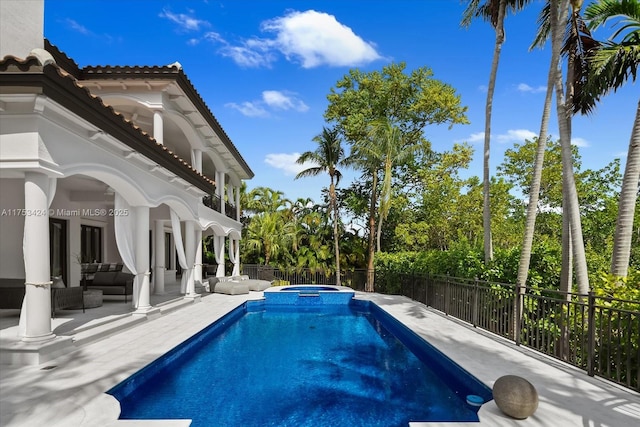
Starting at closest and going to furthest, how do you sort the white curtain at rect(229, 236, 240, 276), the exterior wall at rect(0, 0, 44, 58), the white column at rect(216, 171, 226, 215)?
the exterior wall at rect(0, 0, 44, 58)
the white column at rect(216, 171, 226, 215)
the white curtain at rect(229, 236, 240, 276)

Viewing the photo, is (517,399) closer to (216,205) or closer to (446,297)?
(446,297)

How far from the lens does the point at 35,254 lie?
18.3 ft

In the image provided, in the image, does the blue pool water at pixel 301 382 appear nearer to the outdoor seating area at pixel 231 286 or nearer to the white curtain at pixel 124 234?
the white curtain at pixel 124 234

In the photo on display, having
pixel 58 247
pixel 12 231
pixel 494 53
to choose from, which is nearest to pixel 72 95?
pixel 12 231

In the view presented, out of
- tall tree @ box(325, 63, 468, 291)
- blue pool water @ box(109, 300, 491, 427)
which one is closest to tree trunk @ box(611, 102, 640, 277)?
blue pool water @ box(109, 300, 491, 427)

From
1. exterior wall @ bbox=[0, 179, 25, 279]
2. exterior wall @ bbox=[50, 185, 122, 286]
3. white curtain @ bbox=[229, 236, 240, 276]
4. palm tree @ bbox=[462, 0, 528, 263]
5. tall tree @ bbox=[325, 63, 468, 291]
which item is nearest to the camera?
exterior wall @ bbox=[0, 179, 25, 279]

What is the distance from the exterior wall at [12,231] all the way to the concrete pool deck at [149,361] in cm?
375

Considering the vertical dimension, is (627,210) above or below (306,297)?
above

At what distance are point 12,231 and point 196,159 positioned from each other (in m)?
7.10

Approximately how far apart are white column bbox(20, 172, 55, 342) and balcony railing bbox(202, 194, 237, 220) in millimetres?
9191

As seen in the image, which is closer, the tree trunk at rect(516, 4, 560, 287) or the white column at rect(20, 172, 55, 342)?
the white column at rect(20, 172, 55, 342)

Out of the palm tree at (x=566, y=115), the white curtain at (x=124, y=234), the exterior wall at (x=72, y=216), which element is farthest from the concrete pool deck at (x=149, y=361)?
the exterior wall at (x=72, y=216)

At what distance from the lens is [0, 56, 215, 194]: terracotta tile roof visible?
503cm

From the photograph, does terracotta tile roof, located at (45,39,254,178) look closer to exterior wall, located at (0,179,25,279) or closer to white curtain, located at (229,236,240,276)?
exterior wall, located at (0,179,25,279)
